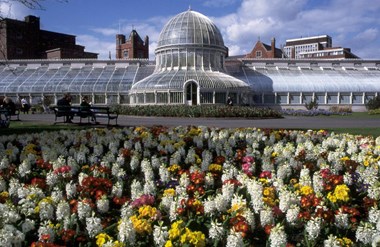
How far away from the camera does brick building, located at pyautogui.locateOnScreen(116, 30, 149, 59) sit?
79.9m

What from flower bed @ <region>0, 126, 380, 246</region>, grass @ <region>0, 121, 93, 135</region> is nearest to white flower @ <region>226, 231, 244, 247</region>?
flower bed @ <region>0, 126, 380, 246</region>

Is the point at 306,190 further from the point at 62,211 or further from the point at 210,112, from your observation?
the point at 210,112

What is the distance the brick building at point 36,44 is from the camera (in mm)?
74312

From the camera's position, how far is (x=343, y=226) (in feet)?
15.6

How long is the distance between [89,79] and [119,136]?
140 ft

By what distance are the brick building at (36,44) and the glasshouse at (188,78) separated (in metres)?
18.2

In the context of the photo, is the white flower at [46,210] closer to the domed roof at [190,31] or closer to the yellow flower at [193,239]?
the yellow flower at [193,239]

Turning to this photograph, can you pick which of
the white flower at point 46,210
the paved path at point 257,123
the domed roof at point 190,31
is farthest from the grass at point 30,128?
the domed roof at point 190,31

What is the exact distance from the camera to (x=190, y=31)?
1971 inches

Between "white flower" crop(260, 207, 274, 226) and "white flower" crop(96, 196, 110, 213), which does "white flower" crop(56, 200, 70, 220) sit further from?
"white flower" crop(260, 207, 274, 226)

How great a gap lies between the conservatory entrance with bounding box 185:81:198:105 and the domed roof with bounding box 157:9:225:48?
810 centimetres

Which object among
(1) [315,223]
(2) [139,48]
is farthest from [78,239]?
(2) [139,48]

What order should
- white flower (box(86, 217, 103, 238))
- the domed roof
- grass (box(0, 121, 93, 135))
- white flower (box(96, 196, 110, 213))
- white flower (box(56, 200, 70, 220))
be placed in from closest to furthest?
white flower (box(86, 217, 103, 238)) < white flower (box(56, 200, 70, 220)) < white flower (box(96, 196, 110, 213)) < grass (box(0, 121, 93, 135)) < the domed roof

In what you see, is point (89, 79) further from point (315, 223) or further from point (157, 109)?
point (315, 223)
